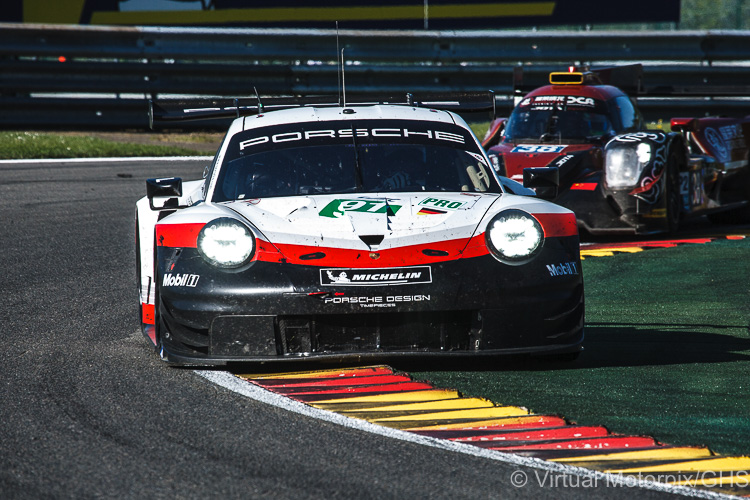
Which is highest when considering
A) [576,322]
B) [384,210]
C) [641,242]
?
[384,210]

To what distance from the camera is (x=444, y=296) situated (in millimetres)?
4371

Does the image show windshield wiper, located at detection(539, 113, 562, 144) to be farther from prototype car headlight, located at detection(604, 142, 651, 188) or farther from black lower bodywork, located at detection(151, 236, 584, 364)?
black lower bodywork, located at detection(151, 236, 584, 364)

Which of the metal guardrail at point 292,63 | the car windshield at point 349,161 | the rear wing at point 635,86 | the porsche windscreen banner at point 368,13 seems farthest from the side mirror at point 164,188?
the porsche windscreen banner at point 368,13

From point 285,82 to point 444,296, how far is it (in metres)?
12.5

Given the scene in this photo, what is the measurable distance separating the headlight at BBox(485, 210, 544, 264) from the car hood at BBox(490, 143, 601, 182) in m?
4.69

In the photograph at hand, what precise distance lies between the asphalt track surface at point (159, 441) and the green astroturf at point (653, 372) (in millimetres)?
728

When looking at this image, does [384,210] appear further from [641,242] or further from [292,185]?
[641,242]

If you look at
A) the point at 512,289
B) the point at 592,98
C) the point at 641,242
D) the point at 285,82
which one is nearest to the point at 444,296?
the point at 512,289

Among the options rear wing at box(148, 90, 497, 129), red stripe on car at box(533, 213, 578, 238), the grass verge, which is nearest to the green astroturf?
red stripe on car at box(533, 213, 578, 238)

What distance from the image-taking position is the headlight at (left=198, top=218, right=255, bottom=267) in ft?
14.7

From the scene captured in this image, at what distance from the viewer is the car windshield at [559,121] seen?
32.6 ft

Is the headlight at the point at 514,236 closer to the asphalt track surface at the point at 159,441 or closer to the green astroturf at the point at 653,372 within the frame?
Answer: the green astroturf at the point at 653,372

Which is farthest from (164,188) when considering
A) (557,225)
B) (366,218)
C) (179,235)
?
(557,225)

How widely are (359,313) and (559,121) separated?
611 centimetres
